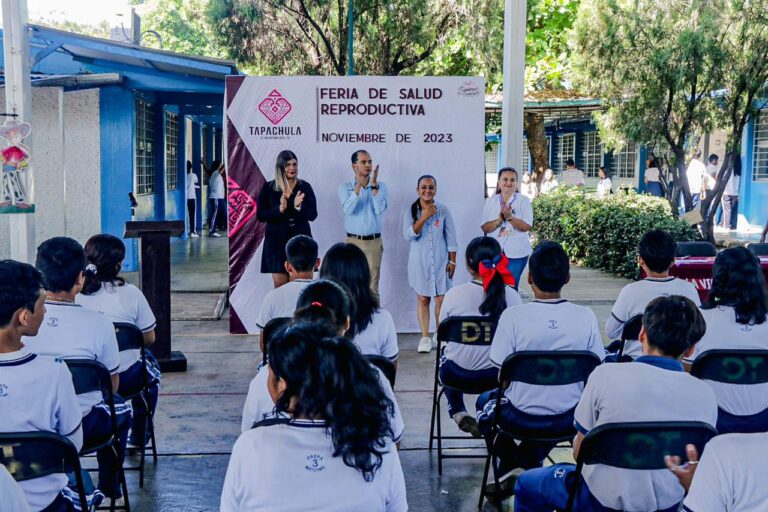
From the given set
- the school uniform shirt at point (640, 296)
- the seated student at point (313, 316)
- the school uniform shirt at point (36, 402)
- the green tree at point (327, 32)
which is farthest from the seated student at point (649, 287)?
the green tree at point (327, 32)

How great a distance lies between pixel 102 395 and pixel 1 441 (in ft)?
4.11

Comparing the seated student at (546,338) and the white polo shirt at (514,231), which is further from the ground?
the white polo shirt at (514,231)

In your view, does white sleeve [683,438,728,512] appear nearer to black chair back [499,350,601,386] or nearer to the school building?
black chair back [499,350,601,386]

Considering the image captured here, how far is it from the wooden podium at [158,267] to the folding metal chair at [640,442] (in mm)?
4487

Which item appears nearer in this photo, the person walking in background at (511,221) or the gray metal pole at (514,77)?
the person walking in background at (511,221)

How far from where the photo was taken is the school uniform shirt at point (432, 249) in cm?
755

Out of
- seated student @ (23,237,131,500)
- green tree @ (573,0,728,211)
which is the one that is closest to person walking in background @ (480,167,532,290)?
seated student @ (23,237,131,500)

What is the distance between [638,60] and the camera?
1159cm

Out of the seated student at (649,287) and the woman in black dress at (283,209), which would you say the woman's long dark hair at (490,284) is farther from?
the woman in black dress at (283,209)

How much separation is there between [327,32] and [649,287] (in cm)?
1415

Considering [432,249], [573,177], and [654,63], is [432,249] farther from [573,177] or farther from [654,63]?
[573,177]

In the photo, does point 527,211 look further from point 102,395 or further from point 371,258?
point 102,395

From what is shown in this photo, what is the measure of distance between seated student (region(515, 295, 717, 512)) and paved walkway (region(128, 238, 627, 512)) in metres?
1.45

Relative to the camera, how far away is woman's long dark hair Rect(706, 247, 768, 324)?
3941 millimetres
